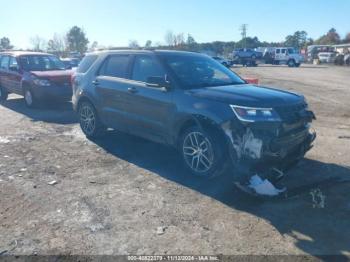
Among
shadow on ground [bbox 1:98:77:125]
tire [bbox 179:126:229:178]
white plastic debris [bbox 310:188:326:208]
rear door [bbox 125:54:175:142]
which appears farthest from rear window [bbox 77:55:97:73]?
white plastic debris [bbox 310:188:326:208]

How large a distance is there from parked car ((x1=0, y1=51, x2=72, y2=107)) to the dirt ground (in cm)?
449

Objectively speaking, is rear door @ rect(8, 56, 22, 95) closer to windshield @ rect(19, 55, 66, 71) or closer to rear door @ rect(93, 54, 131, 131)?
windshield @ rect(19, 55, 66, 71)

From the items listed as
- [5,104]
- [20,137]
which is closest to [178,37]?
[5,104]

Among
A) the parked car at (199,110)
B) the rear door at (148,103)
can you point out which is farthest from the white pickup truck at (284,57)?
the rear door at (148,103)

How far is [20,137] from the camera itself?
27.9 ft

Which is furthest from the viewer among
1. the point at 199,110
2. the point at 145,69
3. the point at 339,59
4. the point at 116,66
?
the point at 339,59

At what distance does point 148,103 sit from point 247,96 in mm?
1714

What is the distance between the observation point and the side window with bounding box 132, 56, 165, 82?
6.24 metres

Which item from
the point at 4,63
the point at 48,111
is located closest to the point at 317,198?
the point at 48,111

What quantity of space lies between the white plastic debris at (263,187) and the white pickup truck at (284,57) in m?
43.9

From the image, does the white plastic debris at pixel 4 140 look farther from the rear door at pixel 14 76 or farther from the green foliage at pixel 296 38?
the green foliage at pixel 296 38

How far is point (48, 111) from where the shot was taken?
38.8ft

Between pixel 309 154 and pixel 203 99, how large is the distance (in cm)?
259

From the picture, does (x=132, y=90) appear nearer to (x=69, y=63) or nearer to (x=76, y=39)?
(x=69, y=63)
